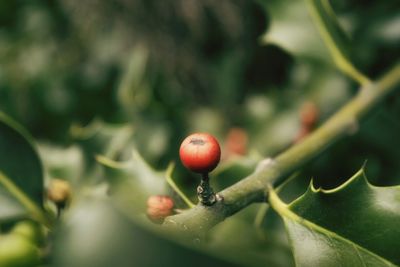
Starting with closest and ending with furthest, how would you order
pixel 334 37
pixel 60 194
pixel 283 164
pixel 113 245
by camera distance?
pixel 113 245, pixel 283 164, pixel 60 194, pixel 334 37

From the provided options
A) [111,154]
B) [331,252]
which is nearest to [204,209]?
[331,252]

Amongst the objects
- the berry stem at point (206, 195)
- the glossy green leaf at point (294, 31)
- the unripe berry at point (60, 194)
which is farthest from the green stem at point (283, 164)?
the unripe berry at point (60, 194)

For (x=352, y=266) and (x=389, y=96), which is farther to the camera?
(x=389, y=96)

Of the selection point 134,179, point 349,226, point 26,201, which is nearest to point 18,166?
point 26,201

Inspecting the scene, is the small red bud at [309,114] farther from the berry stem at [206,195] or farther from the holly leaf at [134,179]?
the berry stem at [206,195]

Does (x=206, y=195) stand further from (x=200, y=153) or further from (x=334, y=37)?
(x=334, y=37)

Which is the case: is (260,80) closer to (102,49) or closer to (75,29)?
(102,49)
